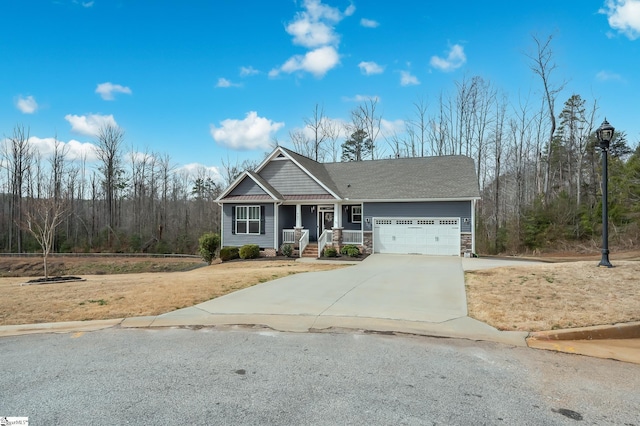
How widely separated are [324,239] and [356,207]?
2961 mm

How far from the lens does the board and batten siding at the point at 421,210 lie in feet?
62.0

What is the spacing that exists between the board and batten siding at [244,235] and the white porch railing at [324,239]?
2.90 m

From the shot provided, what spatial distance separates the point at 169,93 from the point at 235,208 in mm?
8131

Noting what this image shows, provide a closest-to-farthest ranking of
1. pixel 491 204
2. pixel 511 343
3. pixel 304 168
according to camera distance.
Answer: pixel 511 343, pixel 304 168, pixel 491 204

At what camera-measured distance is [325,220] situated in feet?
73.1

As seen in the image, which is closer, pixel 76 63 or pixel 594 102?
pixel 76 63

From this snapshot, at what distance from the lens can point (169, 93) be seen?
22.0 m

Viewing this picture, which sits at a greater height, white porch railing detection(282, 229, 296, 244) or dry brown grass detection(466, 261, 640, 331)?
white porch railing detection(282, 229, 296, 244)

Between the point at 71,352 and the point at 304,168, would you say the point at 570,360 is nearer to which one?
the point at 71,352

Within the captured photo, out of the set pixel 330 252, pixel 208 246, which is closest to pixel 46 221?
pixel 208 246

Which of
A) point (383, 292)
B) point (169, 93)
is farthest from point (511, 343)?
point (169, 93)

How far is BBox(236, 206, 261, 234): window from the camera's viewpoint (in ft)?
70.6

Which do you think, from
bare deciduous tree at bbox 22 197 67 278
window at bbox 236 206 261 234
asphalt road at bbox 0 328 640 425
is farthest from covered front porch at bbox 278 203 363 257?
asphalt road at bbox 0 328 640 425

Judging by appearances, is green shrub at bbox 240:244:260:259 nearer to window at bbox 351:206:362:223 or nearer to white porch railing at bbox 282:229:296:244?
white porch railing at bbox 282:229:296:244
